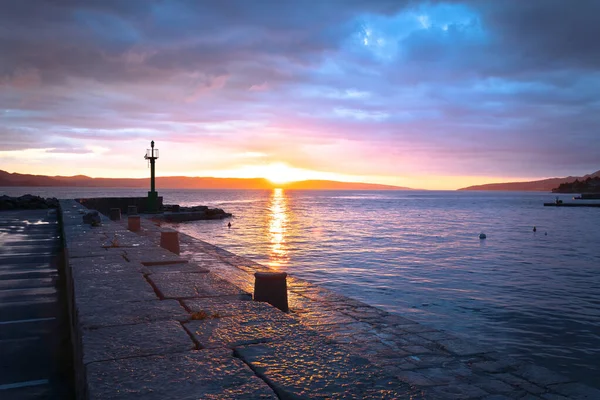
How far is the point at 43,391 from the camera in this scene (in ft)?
13.1

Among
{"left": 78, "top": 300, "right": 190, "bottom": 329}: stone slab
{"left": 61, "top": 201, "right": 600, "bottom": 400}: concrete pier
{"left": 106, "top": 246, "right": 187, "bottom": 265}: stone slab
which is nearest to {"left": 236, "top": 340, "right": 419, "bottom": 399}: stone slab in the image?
{"left": 61, "top": 201, "right": 600, "bottom": 400}: concrete pier

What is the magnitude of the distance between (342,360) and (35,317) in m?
5.04

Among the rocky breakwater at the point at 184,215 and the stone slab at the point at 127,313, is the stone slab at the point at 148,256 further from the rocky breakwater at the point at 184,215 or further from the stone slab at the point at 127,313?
the rocky breakwater at the point at 184,215

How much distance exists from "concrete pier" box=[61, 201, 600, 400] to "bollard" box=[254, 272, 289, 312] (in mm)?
989

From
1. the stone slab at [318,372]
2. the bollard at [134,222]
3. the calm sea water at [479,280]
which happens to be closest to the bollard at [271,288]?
the stone slab at [318,372]

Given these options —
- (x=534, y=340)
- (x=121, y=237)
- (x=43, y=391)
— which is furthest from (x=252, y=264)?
(x=43, y=391)

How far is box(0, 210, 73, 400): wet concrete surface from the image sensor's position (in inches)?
162

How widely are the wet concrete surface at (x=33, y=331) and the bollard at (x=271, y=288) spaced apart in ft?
8.95

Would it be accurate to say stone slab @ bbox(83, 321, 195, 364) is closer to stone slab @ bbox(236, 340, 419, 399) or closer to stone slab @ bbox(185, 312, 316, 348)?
stone slab @ bbox(185, 312, 316, 348)

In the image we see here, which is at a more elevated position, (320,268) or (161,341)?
(161,341)

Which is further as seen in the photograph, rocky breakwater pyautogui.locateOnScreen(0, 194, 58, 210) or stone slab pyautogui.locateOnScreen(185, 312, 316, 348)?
rocky breakwater pyautogui.locateOnScreen(0, 194, 58, 210)

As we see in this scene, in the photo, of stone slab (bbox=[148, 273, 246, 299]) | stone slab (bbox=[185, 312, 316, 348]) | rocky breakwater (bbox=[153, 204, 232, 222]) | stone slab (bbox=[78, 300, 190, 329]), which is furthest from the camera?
rocky breakwater (bbox=[153, 204, 232, 222])

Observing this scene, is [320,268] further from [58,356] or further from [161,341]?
[161,341]

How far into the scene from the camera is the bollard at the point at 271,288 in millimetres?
7145
